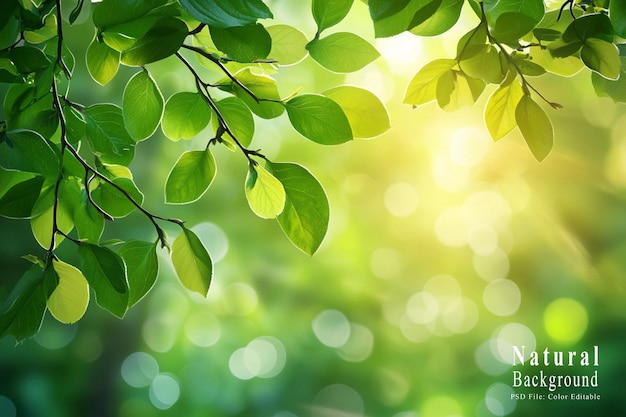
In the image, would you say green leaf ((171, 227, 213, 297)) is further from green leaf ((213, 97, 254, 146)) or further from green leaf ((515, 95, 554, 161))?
green leaf ((515, 95, 554, 161))

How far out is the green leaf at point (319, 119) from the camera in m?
0.31

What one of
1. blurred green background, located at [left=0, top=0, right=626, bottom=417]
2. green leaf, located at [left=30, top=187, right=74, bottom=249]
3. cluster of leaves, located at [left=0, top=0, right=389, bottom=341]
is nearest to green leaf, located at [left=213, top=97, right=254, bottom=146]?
cluster of leaves, located at [left=0, top=0, right=389, bottom=341]

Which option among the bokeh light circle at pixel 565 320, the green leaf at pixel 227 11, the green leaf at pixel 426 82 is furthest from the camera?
the bokeh light circle at pixel 565 320

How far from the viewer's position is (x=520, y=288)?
3.70 metres

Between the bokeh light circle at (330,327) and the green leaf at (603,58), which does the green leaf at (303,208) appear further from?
the bokeh light circle at (330,327)

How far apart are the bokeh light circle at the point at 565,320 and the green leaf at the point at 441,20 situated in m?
3.34

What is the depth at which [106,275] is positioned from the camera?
11.9 inches

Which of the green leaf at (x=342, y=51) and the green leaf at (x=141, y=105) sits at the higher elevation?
the green leaf at (x=342, y=51)

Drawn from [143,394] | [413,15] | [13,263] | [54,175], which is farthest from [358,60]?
[143,394]

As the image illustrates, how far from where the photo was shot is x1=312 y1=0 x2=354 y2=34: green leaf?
0.99ft

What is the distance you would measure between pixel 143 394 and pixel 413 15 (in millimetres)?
3606

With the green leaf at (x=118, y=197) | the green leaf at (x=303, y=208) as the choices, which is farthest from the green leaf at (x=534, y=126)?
the green leaf at (x=118, y=197)

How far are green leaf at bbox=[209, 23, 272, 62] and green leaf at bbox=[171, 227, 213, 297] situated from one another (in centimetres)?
10

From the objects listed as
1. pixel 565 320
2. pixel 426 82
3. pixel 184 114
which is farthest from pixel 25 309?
pixel 565 320
